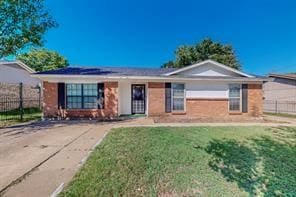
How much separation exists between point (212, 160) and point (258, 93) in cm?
1163

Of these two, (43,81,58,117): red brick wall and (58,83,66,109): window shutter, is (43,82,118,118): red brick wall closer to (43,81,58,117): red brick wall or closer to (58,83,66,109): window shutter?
(43,81,58,117): red brick wall

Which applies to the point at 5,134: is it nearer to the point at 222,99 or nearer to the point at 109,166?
the point at 109,166

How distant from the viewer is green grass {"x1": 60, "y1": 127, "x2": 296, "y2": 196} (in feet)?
13.2

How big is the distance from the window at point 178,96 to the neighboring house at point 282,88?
11968 millimetres

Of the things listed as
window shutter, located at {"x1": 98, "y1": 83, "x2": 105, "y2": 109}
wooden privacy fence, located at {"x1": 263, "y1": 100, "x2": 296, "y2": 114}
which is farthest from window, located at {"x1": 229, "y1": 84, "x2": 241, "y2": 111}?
wooden privacy fence, located at {"x1": 263, "y1": 100, "x2": 296, "y2": 114}

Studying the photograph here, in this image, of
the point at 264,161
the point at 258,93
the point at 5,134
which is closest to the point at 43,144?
the point at 5,134

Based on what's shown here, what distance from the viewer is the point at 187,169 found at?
495 cm

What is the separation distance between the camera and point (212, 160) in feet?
18.4

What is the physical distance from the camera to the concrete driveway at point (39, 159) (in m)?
4.08

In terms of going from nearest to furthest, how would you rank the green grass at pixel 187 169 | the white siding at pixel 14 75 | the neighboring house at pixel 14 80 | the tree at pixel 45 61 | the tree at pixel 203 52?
the green grass at pixel 187 169, the neighboring house at pixel 14 80, the white siding at pixel 14 75, the tree at pixel 203 52, the tree at pixel 45 61

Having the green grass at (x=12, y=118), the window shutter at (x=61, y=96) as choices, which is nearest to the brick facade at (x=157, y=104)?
the window shutter at (x=61, y=96)

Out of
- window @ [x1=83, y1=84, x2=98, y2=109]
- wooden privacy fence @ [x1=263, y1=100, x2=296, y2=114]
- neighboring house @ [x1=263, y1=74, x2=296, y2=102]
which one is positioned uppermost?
neighboring house @ [x1=263, y1=74, x2=296, y2=102]

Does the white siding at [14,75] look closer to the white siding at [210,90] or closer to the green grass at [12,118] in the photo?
the green grass at [12,118]

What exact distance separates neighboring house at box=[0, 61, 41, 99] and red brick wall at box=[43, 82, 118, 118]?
900 cm
